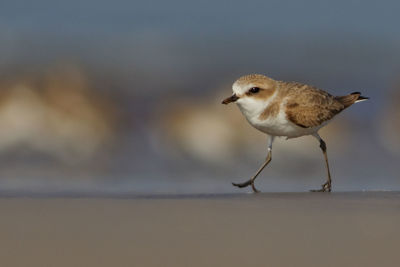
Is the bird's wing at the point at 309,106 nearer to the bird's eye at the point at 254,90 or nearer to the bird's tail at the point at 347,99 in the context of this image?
the bird's tail at the point at 347,99

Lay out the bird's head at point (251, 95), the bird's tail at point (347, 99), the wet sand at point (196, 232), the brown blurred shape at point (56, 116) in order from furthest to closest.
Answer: the brown blurred shape at point (56, 116)
the bird's tail at point (347, 99)
the bird's head at point (251, 95)
the wet sand at point (196, 232)

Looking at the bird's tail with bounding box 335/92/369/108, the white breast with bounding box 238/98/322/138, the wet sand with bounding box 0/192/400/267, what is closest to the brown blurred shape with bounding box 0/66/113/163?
the bird's tail with bounding box 335/92/369/108

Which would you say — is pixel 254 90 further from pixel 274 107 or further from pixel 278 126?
pixel 278 126

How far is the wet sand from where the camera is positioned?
416 cm

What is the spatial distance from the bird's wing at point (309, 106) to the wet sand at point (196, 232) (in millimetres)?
1574

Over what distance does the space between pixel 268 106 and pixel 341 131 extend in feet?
18.1

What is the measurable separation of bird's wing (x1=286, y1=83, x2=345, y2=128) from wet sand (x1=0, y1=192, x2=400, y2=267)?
1574 millimetres

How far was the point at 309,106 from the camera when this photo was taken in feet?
24.6

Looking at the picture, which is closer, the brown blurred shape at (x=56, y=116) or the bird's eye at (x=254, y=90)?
the bird's eye at (x=254, y=90)

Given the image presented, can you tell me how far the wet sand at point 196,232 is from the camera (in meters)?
4.16

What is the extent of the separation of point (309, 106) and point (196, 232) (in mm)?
3082

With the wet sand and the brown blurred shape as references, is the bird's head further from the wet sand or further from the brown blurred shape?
the brown blurred shape

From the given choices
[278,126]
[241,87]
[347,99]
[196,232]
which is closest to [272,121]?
[278,126]

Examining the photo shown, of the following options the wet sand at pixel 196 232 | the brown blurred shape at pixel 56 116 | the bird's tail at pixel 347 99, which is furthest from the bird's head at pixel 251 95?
the brown blurred shape at pixel 56 116
